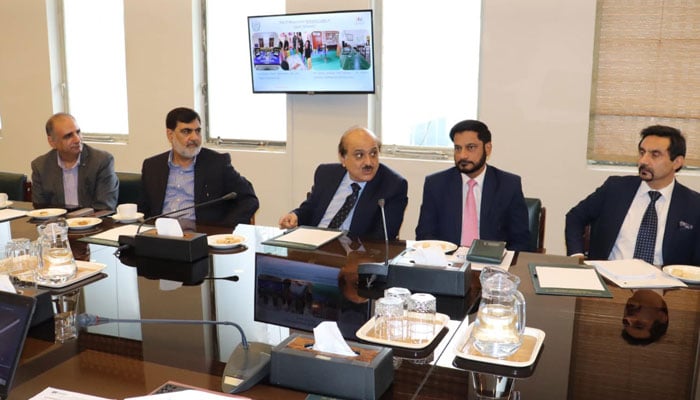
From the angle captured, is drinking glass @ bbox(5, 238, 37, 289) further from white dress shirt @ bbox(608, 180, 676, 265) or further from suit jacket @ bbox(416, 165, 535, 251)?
white dress shirt @ bbox(608, 180, 676, 265)

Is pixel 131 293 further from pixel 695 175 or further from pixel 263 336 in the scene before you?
pixel 695 175

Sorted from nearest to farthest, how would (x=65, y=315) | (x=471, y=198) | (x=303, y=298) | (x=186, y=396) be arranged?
1. (x=186, y=396)
2. (x=65, y=315)
3. (x=303, y=298)
4. (x=471, y=198)

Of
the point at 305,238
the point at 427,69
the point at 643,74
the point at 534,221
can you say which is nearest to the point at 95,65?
the point at 427,69

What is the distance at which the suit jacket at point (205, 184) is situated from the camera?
388 cm

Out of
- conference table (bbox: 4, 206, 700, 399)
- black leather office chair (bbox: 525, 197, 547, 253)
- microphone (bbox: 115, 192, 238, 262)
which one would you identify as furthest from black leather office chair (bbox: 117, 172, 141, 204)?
black leather office chair (bbox: 525, 197, 547, 253)

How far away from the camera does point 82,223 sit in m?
3.20

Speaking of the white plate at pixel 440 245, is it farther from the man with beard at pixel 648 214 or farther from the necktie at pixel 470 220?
the man with beard at pixel 648 214

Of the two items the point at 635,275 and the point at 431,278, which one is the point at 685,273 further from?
the point at 431,278

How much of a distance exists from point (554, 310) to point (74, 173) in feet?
11.3

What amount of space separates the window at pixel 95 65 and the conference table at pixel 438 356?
472 cm

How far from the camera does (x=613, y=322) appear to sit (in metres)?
1.90

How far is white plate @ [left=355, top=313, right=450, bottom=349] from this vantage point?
1676 millimetres

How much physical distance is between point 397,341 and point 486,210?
6.11 ft

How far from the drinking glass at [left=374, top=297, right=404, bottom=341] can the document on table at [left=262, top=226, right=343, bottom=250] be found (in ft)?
3.56
